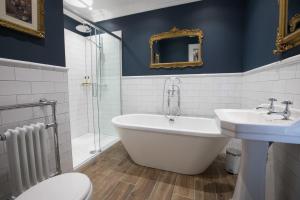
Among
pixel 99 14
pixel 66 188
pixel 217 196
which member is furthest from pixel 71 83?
pixel 217 196

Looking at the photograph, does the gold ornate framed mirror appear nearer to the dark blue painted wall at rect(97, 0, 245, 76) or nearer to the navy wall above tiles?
the dark blue painted wall at rect(97, 0, 245, 76)

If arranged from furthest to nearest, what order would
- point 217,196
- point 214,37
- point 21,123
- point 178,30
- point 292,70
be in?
1. point 178,30
2. point 214,37
3. point 217,196
4. point 21,123
5. point 292,70

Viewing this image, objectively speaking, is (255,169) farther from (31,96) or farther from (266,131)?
(31,96)

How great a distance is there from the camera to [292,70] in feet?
3.65

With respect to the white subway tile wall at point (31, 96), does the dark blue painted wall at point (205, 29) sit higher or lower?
higher

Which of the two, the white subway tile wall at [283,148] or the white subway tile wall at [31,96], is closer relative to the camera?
the white subway tile wall at [283,148]

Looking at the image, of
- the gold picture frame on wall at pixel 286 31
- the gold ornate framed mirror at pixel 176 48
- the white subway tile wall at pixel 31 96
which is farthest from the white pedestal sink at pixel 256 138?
the gold ornate framed mirror at pixel 176 48

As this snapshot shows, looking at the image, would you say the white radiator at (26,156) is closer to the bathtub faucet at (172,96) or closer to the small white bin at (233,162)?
the bathtub faucet at (172,96)

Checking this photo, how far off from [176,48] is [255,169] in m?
2.35

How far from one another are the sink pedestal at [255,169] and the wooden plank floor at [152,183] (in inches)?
28.8

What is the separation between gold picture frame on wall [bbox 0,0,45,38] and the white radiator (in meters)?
0.82

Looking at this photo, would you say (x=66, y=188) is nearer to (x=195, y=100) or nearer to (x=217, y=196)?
(x=217, y=196)

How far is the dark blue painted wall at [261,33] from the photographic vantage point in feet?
4.66

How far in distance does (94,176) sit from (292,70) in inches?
91.2
